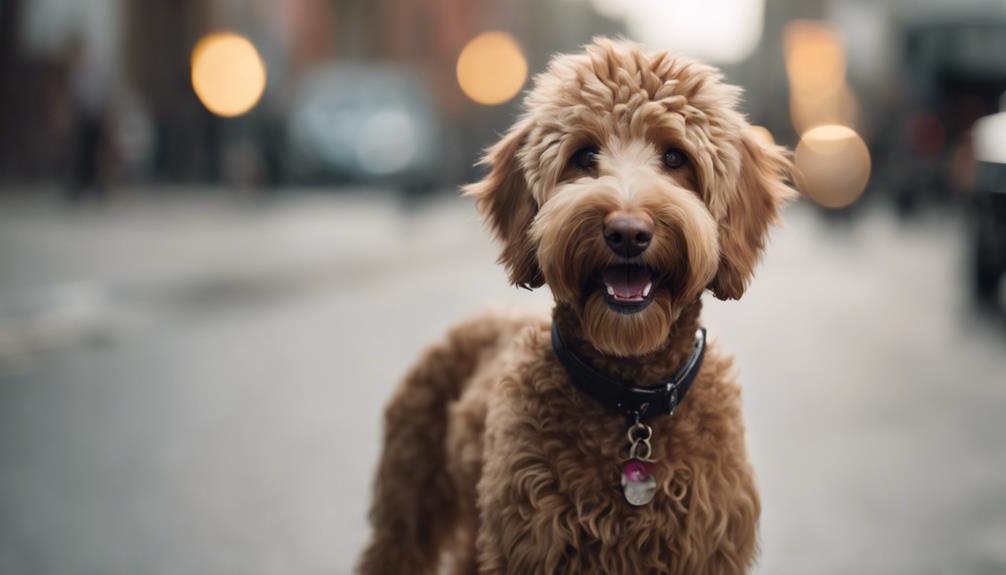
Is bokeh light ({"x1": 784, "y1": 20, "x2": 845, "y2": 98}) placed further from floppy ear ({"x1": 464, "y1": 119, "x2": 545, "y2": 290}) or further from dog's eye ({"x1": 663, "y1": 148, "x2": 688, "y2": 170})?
dog's eye ({"x1": 663, "y1": 148, "x2": 688, "y2": 170})

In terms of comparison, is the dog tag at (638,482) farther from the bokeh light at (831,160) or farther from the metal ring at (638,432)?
the bokeh light at (831,160)

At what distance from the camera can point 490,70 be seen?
70.2m

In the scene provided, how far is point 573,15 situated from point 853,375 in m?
94.5

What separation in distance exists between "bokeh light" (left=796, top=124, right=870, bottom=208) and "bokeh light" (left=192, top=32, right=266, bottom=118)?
659 inches

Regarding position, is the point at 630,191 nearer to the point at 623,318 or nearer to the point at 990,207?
the point at 623,318

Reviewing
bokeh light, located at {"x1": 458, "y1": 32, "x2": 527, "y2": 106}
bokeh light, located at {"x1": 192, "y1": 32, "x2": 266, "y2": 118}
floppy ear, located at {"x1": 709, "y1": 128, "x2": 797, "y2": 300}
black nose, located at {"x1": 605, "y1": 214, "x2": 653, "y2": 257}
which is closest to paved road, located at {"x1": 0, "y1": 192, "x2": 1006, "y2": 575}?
floppy ear, located at {"x1": 709, "y1": 128, "x2": 797, "y2": 300}

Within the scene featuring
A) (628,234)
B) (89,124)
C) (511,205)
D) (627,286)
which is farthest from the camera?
(89,124)

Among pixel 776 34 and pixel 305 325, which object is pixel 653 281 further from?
pixel 776 34

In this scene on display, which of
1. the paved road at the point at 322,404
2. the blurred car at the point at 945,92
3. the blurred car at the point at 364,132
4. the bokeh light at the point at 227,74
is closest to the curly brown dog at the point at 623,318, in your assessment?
the paved road at the point at 322,404

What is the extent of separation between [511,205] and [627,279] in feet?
1.69

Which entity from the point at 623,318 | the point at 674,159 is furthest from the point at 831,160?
the point at 623,318

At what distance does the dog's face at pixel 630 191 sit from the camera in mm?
2893

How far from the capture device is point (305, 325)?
36.2 ft

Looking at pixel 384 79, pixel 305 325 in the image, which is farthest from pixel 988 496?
pixel 384 79
